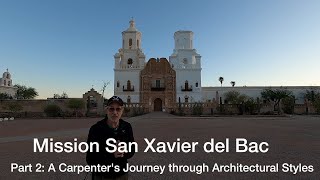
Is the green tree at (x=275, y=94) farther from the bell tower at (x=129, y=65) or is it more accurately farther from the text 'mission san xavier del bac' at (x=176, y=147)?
the text 'mission san xavier del bac' at (x=176, y=147)

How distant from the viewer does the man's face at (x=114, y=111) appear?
2654 mm

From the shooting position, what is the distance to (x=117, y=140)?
260cm

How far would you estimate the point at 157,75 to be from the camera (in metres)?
48.8

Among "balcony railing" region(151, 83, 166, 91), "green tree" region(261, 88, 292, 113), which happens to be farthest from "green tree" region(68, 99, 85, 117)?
"green tree" region(261, 88, 292, 113)

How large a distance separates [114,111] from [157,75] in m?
46.2

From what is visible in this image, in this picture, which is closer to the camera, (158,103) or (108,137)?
(108,137)

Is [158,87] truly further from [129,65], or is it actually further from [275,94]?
[275,94]

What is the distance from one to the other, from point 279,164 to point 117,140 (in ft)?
16.6

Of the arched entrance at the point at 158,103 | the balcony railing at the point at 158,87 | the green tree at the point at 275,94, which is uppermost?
the balcony railing at the point at 158,87

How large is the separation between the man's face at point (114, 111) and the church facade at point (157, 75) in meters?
44.1

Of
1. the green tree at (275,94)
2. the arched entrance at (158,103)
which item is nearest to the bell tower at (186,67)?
the arched entrance at (158,103)

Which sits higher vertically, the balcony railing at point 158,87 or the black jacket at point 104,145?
the balcony railing at point 158,87

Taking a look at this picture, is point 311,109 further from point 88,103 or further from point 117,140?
point 117,140

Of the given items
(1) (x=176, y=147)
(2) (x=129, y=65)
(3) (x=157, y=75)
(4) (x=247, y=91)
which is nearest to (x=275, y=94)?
(4) (x=247, y=91)
